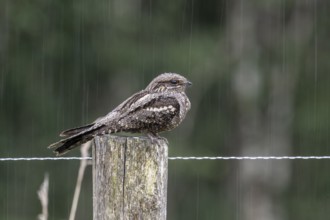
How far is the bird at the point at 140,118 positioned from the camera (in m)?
4.77

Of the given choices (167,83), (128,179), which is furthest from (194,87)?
(128,179)

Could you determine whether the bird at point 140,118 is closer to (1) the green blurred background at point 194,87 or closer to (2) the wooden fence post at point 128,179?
(2) the wooden fence post at point 128,179

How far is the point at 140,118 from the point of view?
16.9 feet

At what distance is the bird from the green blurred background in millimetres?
8132

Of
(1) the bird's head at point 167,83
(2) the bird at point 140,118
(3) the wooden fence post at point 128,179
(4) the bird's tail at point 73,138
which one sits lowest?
(3) the wooden fence post at point 128,179

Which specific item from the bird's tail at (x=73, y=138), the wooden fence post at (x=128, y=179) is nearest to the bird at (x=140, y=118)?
the bird's tail at (x=73, y=138)

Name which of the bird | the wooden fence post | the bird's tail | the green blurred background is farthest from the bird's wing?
the green blurred background

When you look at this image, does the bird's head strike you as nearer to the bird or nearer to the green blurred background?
the bird

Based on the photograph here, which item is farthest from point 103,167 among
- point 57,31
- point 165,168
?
point 57,31

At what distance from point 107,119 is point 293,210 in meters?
11.3

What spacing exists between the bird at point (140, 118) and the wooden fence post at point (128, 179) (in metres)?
0.79

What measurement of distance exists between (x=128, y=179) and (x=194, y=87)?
443 inches

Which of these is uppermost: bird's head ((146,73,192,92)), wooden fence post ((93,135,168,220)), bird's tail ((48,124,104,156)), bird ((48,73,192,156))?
bird's head ((146,73,192,92))

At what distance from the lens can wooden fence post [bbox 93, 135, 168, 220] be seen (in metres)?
3.89
